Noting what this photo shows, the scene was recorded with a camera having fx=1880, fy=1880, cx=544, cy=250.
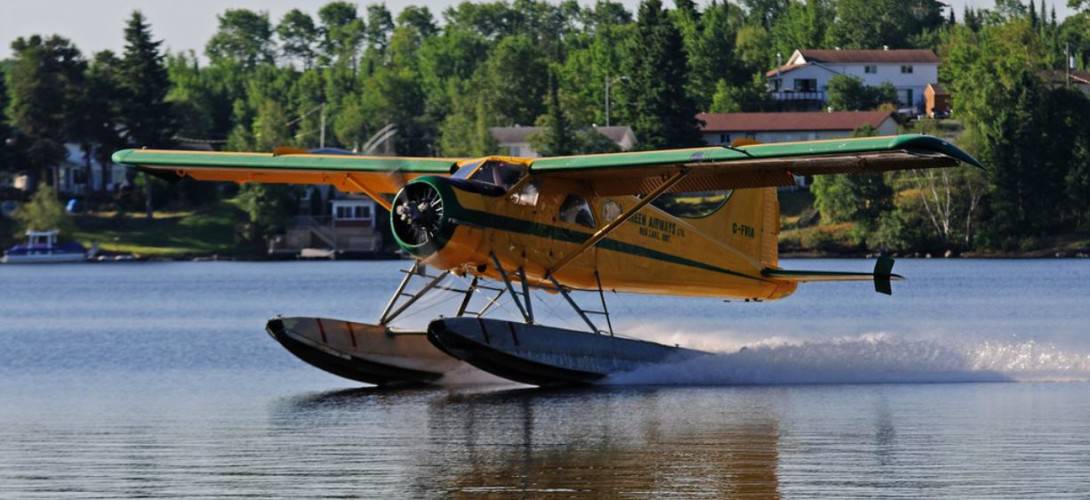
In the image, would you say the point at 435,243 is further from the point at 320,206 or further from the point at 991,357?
the point at 320,206

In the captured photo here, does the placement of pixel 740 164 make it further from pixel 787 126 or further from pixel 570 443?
pixel 787 126

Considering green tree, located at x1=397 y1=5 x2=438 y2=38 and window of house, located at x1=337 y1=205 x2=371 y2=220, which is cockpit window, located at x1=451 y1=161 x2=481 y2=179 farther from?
green tree, located at x1=397 y1=5 x2=438 y2=38

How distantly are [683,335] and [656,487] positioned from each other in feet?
38.4

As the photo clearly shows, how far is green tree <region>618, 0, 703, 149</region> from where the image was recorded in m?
79.7

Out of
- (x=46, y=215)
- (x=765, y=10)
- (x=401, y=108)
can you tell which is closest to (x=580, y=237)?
(x=46, y=215)

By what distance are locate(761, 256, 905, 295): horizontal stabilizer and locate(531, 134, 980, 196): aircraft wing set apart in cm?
163

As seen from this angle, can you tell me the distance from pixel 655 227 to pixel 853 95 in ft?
263

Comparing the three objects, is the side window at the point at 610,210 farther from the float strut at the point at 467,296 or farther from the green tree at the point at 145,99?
the green tree at the point at 145,99

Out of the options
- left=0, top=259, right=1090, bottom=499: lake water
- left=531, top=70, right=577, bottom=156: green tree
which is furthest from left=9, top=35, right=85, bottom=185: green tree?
left=0, top=259, right=1090, bottom=499: lake water

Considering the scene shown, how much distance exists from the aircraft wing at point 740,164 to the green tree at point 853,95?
264 ft

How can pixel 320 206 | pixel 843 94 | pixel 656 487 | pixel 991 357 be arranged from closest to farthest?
1. pixel 656 487
2. pixel 991 357
3. pixel 320 206
4. pixel 843 94

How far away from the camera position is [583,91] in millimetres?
98250

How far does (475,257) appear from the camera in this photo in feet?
56.9

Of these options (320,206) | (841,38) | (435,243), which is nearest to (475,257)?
(435,243)
